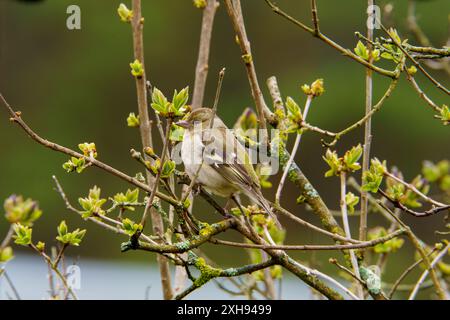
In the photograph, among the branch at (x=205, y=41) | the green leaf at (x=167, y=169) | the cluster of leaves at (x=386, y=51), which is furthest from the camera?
the branch at (x=205, y=41)

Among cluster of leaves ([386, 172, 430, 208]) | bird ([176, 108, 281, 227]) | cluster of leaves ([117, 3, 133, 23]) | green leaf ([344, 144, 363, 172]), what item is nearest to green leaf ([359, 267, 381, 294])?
cluster of leaves ([386, 172, 430, 208])

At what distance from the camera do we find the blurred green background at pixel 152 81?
11.3 metres

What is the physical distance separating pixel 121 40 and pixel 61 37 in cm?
135

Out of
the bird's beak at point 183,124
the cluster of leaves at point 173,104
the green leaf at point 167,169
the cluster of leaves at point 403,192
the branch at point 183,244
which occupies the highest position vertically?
the bird's beak at point 183,124

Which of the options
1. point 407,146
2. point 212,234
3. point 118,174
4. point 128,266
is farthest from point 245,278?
point 407,146

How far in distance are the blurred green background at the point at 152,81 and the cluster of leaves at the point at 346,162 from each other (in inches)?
322

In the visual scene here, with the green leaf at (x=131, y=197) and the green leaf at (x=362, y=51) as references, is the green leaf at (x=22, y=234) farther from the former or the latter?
the green leaf at (x=362, y=51)

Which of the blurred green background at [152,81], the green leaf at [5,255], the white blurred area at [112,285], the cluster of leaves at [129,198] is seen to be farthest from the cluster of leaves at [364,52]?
the blurred green background at [152,81]

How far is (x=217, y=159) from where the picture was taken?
3109mm

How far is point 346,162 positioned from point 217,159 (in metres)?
0.90

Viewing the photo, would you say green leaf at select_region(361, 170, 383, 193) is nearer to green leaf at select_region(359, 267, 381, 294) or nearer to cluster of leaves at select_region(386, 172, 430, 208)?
cluster of leaves at select_region(386, 172, 430, 208)

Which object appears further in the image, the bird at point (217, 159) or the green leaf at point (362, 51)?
the bird at point (217, 159)

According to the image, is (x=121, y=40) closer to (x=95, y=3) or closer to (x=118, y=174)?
(x=95, y=3)

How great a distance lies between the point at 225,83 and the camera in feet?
39.4
